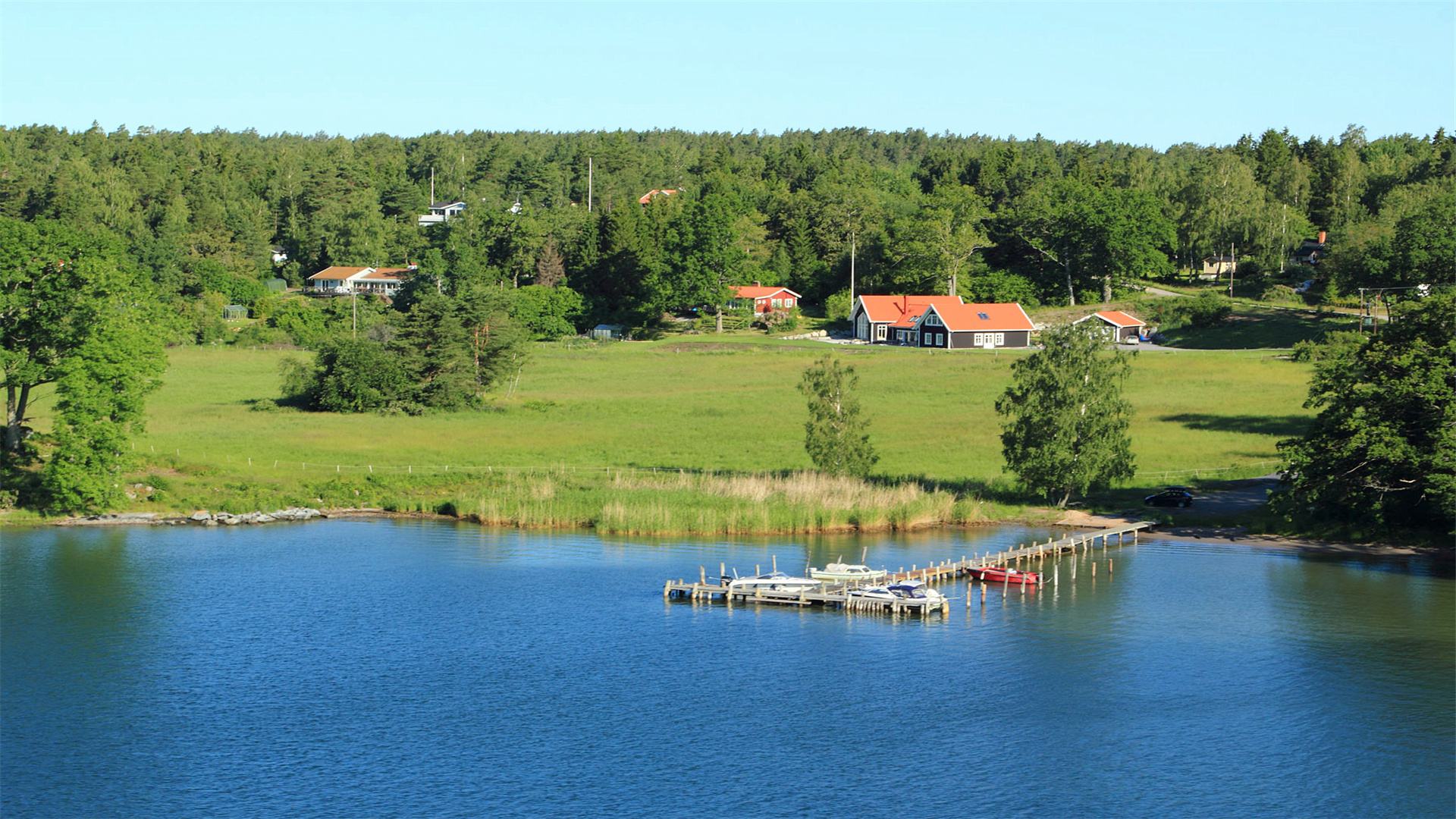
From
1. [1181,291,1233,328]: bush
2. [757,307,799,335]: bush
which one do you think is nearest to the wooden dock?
[1181,291,1233,328]: bush

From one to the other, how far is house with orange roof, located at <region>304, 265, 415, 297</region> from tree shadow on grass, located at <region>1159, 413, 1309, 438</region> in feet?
349

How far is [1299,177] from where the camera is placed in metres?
183

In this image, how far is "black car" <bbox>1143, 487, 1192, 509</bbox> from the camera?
2862 inches

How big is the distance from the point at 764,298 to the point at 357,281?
54056 mm

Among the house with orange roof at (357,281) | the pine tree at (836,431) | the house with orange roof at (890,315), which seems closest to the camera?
the pine tree at (836,431)

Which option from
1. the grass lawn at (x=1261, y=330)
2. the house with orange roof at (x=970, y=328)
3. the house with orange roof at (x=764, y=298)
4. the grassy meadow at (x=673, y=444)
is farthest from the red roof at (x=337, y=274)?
the grass lawn at (x=1261, y=330)

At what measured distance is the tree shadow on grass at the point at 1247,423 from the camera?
9031 centimetres

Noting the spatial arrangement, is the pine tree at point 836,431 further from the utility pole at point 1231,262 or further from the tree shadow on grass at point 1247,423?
the utility pole at point 1231,262

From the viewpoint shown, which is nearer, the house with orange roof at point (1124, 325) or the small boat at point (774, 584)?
the small boat at point (774, 584)

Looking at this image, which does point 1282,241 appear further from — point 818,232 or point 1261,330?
point 818,232

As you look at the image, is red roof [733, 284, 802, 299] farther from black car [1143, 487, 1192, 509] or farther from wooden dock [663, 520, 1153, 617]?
wooden dock [663, 520, 1153, 617]

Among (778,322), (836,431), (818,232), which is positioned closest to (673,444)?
(836,431)

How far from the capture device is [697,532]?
231ft

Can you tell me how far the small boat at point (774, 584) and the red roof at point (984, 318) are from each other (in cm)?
8601
